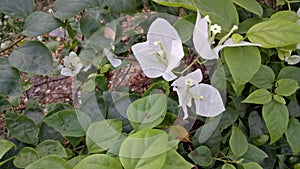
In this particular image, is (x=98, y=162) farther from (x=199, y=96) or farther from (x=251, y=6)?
(x=251, y=6)

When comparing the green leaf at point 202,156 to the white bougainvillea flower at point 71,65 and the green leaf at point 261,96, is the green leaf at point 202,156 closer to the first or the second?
the green leaf at point 261,96

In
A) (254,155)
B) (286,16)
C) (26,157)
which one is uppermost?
(286,16)

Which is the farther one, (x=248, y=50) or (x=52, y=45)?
(x=52, y=45)

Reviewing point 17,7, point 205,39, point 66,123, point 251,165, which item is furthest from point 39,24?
point 251,165

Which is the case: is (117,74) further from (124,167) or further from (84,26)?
(124,167)

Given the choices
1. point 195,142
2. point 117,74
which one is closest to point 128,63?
point 117,74

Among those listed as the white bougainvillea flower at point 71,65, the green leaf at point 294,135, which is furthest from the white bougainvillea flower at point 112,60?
the green leaf at point 294,135
